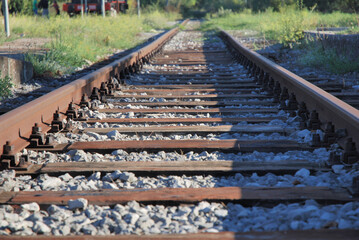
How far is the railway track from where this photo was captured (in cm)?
210

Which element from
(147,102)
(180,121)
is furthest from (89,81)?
(180,121)

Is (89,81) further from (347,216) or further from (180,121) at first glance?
(347,216)

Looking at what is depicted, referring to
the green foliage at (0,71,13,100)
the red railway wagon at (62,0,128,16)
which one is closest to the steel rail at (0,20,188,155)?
the green foliage at (0,71,13,100)

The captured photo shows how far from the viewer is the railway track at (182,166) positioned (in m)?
2.10

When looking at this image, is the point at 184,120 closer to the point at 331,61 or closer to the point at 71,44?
the point at 331,61

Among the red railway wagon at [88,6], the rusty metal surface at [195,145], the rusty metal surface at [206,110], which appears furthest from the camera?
the red railway wagon at [88,6]

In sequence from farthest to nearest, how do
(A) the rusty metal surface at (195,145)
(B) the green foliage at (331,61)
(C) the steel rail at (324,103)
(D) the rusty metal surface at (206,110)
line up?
(B) the green foliage at (331,61) → (D) the rusty metal surface at (206,110) → (A) the rusty metal surface at (195,145) → (C) the steel rail at (324,103)

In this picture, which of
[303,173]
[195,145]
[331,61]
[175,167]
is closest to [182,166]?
[175,167]

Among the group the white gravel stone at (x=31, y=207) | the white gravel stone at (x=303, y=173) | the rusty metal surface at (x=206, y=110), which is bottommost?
the white gravel stone at (x=31, y=207)

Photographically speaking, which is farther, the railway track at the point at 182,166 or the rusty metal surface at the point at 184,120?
the rusty metal surface at the point at 184,120

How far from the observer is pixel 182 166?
285 centimetres

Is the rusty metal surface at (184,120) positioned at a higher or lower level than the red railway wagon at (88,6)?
lower

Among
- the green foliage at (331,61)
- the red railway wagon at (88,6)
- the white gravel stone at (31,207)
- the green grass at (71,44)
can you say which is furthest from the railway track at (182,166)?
the red railway wagon at (88,6)

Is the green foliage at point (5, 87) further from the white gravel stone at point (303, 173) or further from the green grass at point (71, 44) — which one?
the white gravel stone at point (303, 173)
